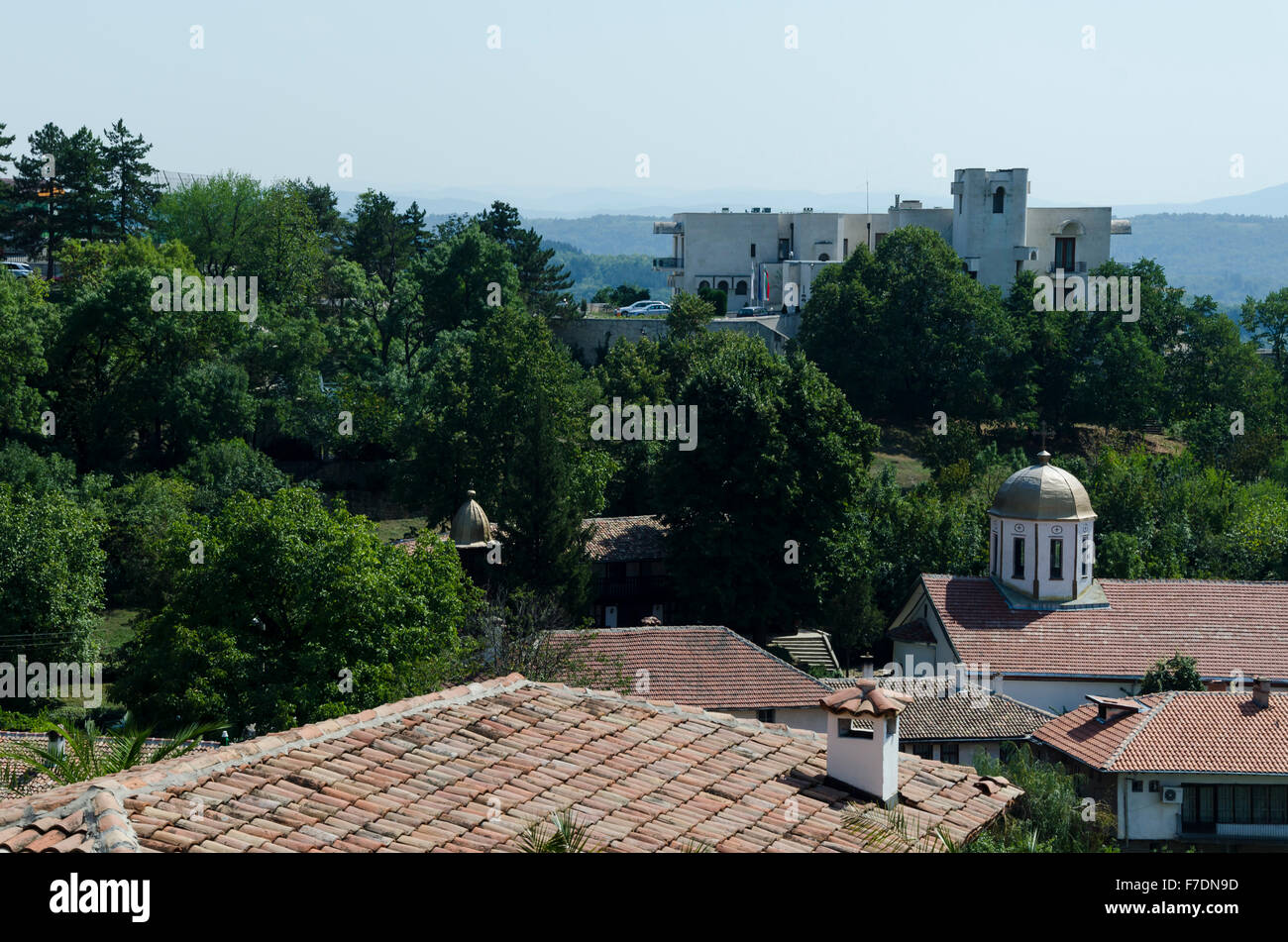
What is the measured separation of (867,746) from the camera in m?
13.6

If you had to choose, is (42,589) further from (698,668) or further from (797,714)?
(797,714)

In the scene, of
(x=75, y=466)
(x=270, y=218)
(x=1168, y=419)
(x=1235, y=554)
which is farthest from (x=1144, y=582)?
(x=270, y=218)

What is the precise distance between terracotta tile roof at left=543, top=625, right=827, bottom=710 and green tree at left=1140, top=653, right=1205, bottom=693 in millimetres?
9601

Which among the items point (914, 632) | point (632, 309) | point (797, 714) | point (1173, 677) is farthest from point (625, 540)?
point (632, 309)

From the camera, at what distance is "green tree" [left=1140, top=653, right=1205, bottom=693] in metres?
39.2

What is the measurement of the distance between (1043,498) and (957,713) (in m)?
9.02

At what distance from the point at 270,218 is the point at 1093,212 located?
142 feet

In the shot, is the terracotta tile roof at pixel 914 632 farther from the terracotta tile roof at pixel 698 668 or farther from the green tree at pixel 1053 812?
the green tree at pixel 1053 812

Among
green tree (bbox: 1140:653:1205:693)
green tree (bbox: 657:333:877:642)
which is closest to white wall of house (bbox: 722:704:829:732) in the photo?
green tree (bbox: 1140:653:1205:693)

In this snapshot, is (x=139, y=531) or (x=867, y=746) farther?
(x=139, y=531)

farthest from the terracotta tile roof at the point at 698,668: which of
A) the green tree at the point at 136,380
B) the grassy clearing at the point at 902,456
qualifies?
the green tree at the point at 136,380

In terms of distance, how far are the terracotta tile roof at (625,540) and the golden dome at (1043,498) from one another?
10.9 meters

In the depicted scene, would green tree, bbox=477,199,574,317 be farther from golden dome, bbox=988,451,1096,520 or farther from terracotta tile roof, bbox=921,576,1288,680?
terracotta tile roof, bbox=921,576,1288,680
